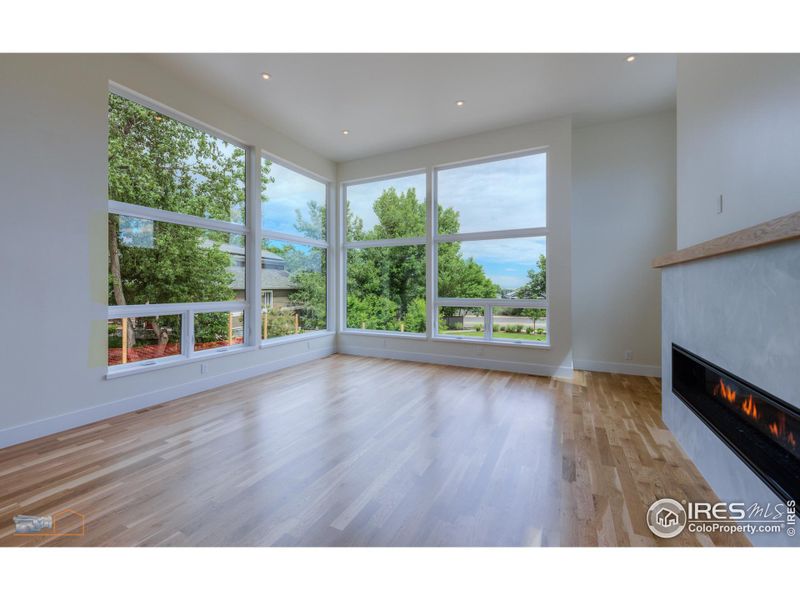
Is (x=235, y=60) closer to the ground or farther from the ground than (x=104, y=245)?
farther from the ground

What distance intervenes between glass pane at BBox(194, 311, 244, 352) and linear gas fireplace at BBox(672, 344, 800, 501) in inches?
181

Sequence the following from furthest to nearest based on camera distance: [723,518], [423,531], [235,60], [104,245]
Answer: [235,60], [104,245], [723,518], [423,531]

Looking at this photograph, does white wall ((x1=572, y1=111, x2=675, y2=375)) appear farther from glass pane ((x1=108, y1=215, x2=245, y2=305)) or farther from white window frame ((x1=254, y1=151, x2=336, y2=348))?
glass pane ((x1=108, y1=215, x2=245, y2=305))

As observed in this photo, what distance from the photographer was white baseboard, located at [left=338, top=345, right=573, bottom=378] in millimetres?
4551

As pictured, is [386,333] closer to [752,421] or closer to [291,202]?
[291,202]

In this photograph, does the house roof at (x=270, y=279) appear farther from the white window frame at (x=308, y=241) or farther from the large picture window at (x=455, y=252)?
the large picture window at (x=455, y=252)

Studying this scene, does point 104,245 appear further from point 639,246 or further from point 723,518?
point 639,246

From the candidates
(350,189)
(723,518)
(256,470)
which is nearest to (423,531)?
(256,470)

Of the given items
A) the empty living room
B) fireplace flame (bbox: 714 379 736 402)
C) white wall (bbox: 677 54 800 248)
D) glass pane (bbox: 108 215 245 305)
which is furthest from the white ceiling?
fireplace flame (bbox: 714 379 736 402)

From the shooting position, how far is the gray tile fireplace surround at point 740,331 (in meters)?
1.34

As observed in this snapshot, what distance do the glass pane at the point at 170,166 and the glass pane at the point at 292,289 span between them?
827mm

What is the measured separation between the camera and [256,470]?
214 cm
